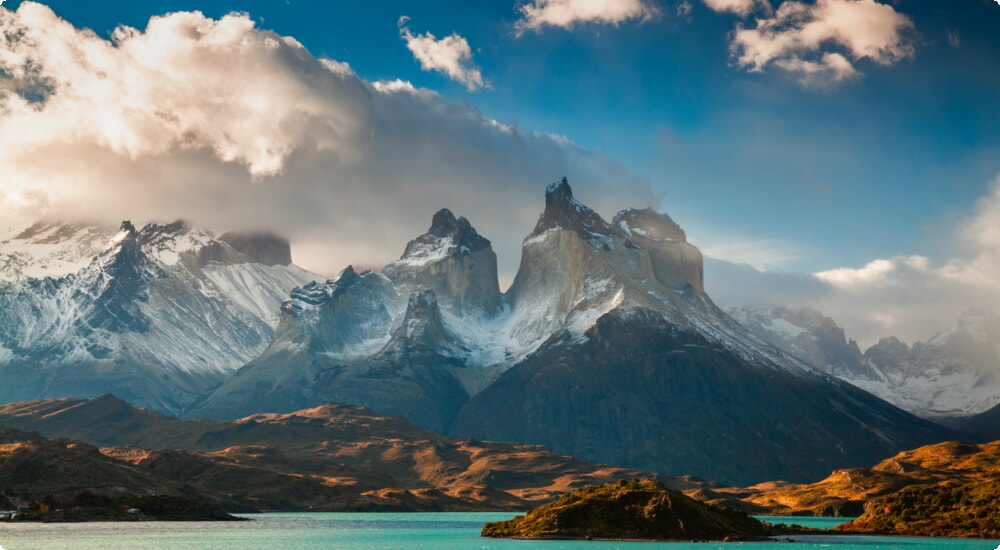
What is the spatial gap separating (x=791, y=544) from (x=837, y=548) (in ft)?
35.9

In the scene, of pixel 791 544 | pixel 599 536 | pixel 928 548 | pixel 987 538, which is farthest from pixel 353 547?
pixel 987 538

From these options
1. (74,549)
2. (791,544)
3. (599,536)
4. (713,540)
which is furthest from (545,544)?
(74,549)

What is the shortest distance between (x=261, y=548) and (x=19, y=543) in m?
37.7

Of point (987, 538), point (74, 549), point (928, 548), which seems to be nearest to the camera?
point (74, 549)

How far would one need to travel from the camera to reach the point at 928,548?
181 m

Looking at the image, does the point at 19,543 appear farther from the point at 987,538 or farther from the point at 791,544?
the point at 987,538

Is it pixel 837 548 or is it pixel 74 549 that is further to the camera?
pixel 837 548

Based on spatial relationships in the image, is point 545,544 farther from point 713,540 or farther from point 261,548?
point 261,548

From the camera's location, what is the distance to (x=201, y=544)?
18725 cm

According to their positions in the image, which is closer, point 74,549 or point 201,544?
point 74,549

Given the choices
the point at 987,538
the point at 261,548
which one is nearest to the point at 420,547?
the point at 261,548

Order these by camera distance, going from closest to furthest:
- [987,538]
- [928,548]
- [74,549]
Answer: [74,549] → [928,548] → [987,538]

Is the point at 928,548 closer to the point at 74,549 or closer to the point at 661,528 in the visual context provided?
the point at 661,528

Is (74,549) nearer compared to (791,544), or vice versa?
(74,549)
